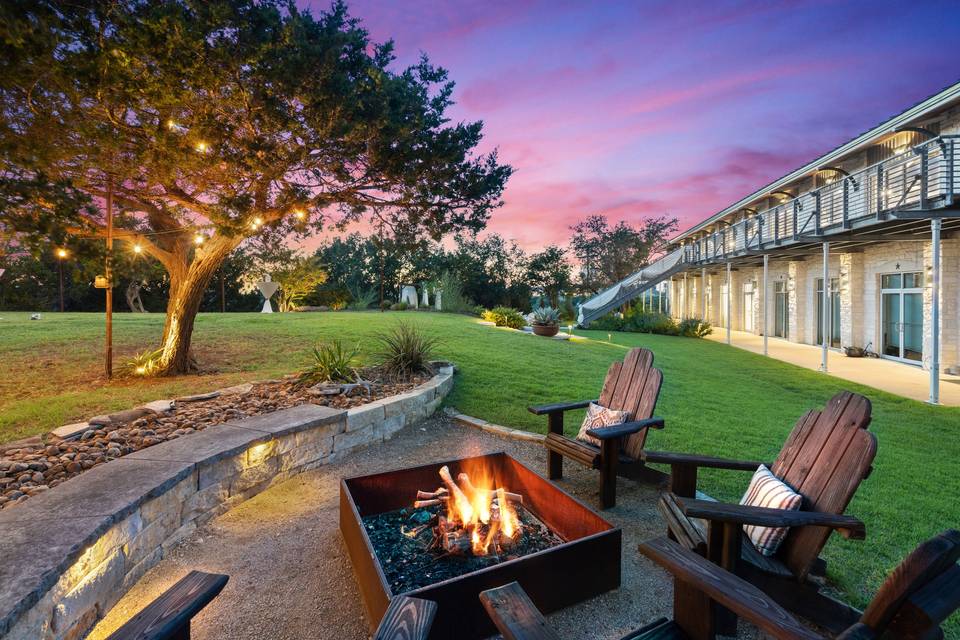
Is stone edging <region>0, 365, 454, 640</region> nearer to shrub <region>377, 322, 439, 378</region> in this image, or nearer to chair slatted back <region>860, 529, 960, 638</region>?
shrub <region>377, 322, 439, 378</region>

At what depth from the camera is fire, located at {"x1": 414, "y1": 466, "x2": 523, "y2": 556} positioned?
2.52 m

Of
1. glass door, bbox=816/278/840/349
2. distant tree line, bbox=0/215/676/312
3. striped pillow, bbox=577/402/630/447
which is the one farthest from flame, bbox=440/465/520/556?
A: distant tree line, bbox=0/215/676/312

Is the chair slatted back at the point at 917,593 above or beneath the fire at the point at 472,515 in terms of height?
above

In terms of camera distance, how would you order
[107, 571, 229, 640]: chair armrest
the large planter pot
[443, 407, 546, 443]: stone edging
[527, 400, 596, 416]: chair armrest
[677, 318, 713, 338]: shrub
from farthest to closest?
[677, 318, 713, 338]: shrub → the large planter pot → [443, 407, 546, 443]: stone edging → [527, 400, 596, 416]: chair armrest → [107, 571, 229, 640]: chair armrest

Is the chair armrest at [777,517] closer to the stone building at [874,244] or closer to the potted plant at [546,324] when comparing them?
the stone building at [874,244]

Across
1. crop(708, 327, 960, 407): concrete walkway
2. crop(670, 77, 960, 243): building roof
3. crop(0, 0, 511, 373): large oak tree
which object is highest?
crop(670, 77, 960, 243): building roof

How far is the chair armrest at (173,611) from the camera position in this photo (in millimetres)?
1228

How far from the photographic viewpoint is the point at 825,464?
2066mm

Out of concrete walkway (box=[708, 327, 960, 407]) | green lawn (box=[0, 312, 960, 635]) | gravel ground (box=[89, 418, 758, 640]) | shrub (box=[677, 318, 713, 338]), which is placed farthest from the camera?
shrub (box=[677, 318, 713, 338])

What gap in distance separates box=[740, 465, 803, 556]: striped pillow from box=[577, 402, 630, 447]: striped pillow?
1.21 metres

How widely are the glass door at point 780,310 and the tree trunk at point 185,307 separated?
65.1ft

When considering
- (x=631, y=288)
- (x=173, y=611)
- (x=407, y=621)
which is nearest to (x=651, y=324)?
(x=631, y=288)

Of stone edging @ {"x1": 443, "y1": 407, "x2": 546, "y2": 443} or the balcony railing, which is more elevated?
the balcony railing

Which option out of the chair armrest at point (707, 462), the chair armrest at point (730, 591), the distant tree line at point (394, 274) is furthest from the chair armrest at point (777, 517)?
the distant tree line at point (394, 274)
